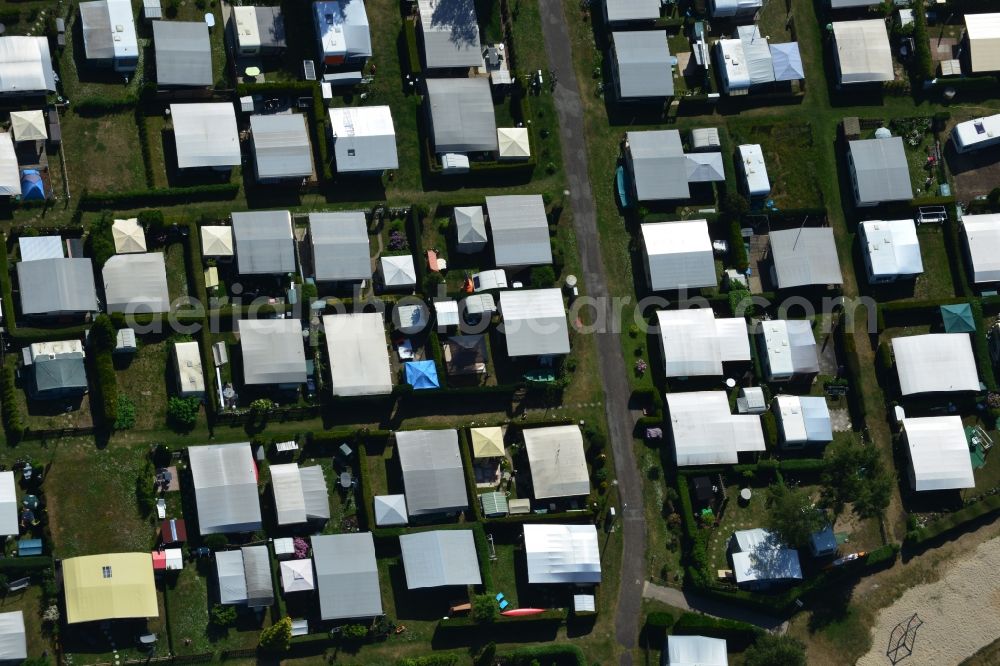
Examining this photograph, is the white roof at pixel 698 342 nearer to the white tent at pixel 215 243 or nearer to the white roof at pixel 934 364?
the white roof at pixel 934 364

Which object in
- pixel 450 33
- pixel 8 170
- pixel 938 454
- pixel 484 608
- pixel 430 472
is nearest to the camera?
pixel 484 608

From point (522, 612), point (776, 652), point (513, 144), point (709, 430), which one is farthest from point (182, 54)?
point (776, 652)

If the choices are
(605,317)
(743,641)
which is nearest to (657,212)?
(605,317)

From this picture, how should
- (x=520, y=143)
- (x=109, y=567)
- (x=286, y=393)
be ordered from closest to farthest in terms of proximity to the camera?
(x=109, y=567)
(x=286, y=393)
(x=520, y=143)

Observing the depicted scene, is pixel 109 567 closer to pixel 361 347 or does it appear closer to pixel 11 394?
pixel 11 394

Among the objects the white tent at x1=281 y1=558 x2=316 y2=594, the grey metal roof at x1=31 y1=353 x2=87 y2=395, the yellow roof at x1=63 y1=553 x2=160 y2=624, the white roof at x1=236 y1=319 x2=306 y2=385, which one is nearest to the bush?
the white roof at x1=236 y1=319 x2=306 y2=385

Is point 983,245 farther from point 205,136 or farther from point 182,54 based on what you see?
point 182,54
